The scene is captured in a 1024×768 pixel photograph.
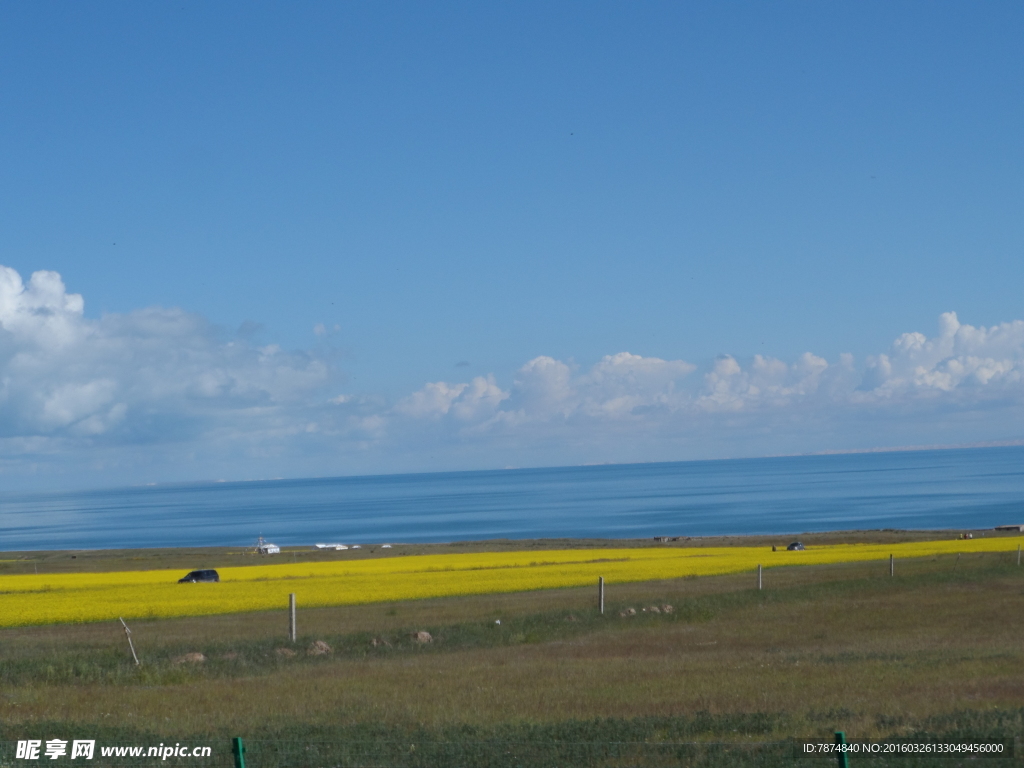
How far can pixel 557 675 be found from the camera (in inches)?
823

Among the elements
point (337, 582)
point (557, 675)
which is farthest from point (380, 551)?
point (557, 675)

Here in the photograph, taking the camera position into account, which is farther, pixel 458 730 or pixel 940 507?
pixel 940 507

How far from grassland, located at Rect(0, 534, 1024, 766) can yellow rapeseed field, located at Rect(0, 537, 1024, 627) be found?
3.66m

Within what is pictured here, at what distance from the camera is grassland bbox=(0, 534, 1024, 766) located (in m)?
13.8

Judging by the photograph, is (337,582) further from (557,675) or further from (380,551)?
(380,551)

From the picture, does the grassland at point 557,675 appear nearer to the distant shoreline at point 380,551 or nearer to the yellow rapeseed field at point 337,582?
the yellow rapeseed field at point 337,582

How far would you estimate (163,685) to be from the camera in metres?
21.8

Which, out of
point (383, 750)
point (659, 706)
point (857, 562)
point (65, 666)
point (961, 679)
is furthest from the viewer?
point (857, 562)

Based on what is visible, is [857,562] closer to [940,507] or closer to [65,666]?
[65,666]

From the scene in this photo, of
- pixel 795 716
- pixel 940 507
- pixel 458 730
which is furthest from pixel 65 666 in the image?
pixel 940 507

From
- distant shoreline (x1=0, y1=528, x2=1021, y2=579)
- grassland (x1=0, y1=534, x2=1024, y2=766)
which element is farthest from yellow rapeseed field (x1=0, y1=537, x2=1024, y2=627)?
distant shoreline (x1=0, y1=528, x2=1021, y2=579)

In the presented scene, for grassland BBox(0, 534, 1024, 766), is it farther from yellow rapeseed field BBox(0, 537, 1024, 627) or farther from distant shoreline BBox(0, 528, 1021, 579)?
distant shoreline BBox(0, 528, 1021, 579)

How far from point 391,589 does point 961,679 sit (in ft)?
103

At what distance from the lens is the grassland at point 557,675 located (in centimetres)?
1380
